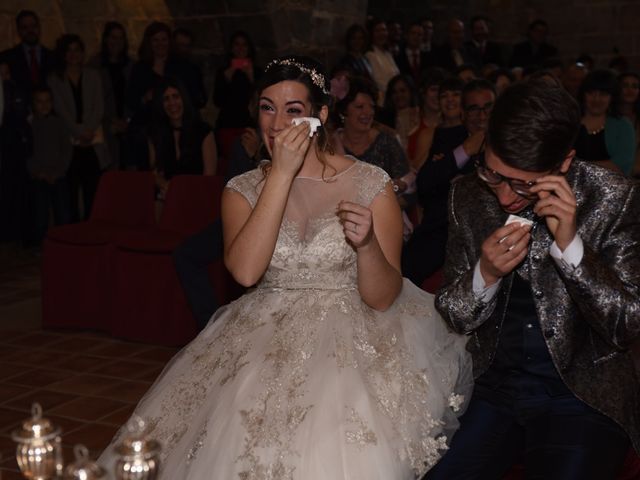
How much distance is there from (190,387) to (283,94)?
929 mm

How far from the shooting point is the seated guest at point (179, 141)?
247 inches

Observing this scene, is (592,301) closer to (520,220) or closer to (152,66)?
(520,220)

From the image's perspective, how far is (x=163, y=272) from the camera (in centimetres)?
524

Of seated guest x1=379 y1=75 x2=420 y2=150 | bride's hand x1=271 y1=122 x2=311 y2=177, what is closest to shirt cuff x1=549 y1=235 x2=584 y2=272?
bride's hand x1=271 y1=122 x2=311 y2=177

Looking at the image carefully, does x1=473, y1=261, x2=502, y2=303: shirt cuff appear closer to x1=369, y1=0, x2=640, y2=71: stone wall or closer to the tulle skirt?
the tulle skirt

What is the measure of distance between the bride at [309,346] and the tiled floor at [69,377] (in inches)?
49.4

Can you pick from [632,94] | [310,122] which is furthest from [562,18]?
[310,122]

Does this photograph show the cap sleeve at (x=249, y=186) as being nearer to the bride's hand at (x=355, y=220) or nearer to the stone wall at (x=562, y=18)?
the bride's hand at (x=355, y=220)

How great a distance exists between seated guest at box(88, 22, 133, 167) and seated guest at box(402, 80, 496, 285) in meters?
4.44

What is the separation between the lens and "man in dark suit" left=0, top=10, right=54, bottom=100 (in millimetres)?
7992

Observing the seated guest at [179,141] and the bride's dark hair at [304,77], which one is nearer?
the bride's dark hair at [304,77]

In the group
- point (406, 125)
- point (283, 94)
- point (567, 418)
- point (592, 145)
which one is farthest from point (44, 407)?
point (406, 125)

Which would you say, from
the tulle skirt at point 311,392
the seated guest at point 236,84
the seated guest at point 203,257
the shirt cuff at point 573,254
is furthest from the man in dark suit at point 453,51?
the shirt cuff at point 573,254

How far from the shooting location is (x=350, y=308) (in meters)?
2.78
